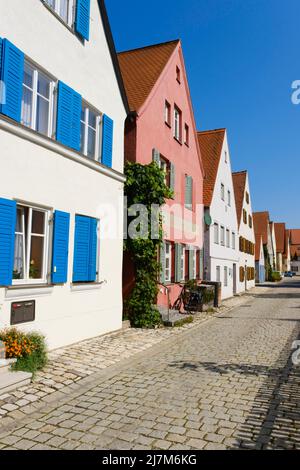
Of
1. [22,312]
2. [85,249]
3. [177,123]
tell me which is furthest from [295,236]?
[22,312]

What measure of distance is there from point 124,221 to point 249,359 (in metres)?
5.59

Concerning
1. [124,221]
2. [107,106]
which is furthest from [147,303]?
[107,106]

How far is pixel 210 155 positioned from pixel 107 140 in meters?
15.7

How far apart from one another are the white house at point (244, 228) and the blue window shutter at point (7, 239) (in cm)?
2569

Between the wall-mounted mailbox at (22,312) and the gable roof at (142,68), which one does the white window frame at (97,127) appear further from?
the wall-mounted mailbox at (22,312)

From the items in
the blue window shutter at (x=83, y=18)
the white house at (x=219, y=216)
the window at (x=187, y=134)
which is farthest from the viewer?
the white house at (x=219, y=216)

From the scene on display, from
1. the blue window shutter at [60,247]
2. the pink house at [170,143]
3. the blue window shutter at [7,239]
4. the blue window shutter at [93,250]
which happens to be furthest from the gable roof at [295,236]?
the blue window shutter at [7,239]

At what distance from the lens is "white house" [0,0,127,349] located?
7.26m

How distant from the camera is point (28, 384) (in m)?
6.05

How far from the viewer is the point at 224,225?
2612cm

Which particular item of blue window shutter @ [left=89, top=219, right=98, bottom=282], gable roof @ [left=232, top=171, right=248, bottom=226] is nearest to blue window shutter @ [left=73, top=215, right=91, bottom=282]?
blue window shutter @ [left=89, top=219, right=98, bottom=282]

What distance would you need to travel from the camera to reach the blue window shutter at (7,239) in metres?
6.92

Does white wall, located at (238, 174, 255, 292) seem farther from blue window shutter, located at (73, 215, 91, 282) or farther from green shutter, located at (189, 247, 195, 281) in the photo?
blue window shutter, located at (73, 215, 91, 282)
